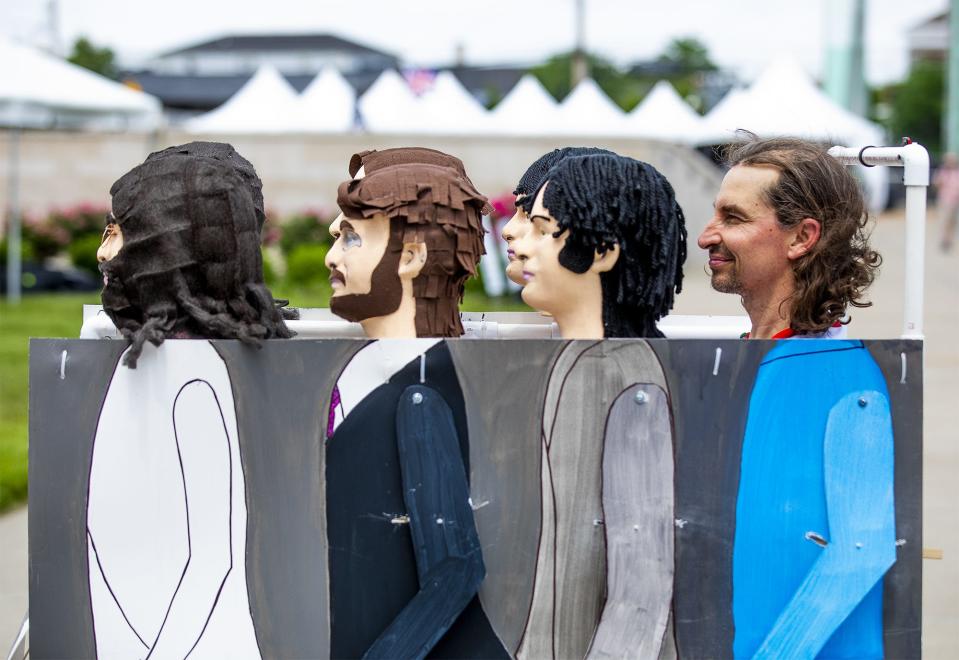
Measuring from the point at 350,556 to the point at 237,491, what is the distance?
9.4 inches

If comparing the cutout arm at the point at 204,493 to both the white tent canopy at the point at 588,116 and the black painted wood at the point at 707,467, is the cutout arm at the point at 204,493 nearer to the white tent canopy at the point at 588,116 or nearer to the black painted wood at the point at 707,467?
the black painted wood at the point at 707,467

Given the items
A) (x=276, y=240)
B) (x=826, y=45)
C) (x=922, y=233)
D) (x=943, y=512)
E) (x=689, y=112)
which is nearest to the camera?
(x=922, y=233)

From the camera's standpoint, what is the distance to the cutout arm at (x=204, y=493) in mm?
2154

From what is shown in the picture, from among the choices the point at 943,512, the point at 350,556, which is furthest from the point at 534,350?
the point at 943,512

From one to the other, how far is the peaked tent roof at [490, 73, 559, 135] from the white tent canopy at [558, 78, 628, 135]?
188 mm

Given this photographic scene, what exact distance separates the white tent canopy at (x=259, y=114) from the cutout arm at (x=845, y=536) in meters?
15.5

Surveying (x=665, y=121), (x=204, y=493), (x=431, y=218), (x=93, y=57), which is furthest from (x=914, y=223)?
(x=93, y=57)

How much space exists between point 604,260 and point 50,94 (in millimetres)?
8578

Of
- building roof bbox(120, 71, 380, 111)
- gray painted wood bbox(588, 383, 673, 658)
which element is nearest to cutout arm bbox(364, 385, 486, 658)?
gray painted wood bbox(588, 383, 673, 658)

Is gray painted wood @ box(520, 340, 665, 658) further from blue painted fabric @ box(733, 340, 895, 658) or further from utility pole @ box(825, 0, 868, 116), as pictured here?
utility pole @ box(825, 0, 868, 116)

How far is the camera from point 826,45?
28.5 metres

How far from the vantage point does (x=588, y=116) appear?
59.4 ft

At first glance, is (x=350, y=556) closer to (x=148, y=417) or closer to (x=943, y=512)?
(x=148, y=417)

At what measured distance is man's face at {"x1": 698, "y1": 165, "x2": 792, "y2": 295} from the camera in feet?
8.45
